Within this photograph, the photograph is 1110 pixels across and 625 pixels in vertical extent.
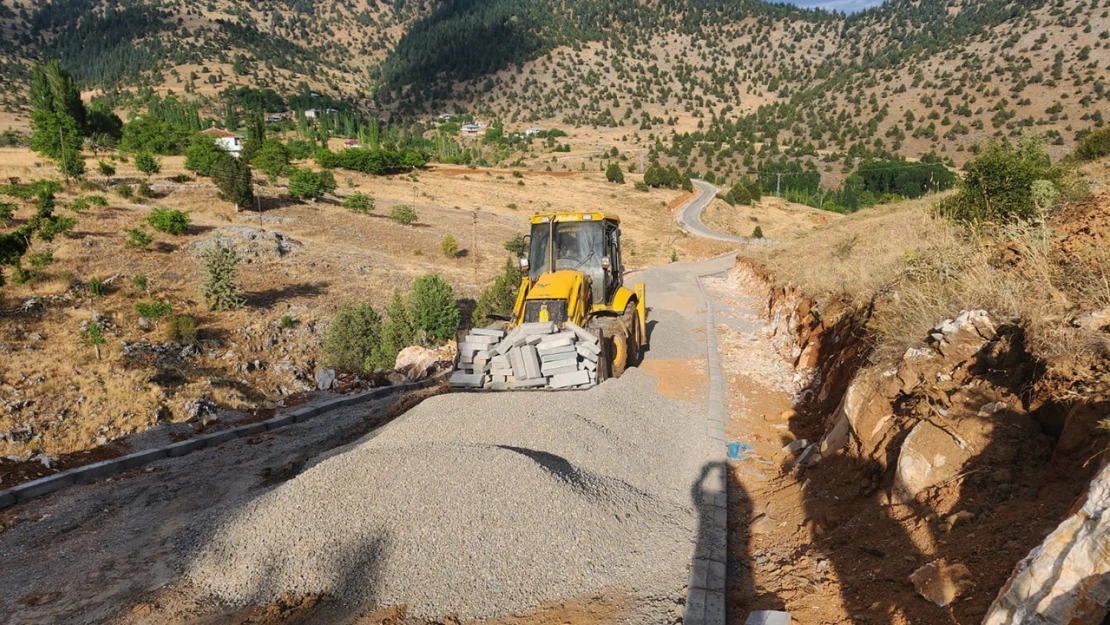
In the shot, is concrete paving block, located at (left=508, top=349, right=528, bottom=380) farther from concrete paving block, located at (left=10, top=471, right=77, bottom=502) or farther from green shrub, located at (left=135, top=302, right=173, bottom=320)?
green shrub, located at (left=135, top=302, right=173, bottom=320)

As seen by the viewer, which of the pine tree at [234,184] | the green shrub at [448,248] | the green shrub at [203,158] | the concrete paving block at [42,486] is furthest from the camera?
the green shrub at [203,158]

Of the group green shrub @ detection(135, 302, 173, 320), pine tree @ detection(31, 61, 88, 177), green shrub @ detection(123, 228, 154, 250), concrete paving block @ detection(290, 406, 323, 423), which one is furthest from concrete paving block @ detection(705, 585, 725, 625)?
pine tree @ detection(31, 61, 88, 177)

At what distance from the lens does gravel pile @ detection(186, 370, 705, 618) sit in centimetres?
508

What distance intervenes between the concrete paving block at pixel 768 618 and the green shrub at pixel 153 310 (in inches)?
684

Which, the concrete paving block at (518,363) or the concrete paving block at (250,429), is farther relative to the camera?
the concrete paving block at (250,429)

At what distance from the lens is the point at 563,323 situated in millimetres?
10398

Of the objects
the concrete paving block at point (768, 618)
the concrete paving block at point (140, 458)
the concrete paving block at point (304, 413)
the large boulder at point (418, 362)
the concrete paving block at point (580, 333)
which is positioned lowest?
the large boulder at point (418, 362)

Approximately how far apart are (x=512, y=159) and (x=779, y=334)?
73386 mm

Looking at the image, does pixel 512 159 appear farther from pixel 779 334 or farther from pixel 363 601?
pixel 363 601

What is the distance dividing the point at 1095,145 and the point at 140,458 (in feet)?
72.6

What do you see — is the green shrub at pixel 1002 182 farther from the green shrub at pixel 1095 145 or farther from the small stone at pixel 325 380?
the small stone at pixel 325 380

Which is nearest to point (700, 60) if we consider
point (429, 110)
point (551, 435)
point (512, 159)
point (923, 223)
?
point (429, 110)

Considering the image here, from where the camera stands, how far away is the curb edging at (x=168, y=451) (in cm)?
784

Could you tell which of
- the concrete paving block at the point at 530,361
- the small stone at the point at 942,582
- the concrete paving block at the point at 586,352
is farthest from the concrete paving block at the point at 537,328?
the small stone at the point at 942,582
